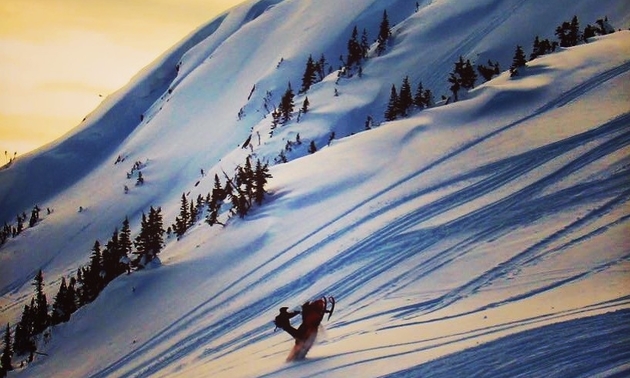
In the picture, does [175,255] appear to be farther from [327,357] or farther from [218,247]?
[327,357]

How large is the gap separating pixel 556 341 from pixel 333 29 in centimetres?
15732

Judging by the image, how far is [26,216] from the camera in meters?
181

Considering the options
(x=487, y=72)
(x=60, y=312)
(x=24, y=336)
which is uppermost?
(x=487, y=72)

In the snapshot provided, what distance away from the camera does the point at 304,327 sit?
1444 cm

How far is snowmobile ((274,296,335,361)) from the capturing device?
46.2 ft

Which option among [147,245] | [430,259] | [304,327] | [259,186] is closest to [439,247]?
[430,259]

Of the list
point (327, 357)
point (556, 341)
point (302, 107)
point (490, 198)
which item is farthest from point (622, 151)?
point (302, 107)

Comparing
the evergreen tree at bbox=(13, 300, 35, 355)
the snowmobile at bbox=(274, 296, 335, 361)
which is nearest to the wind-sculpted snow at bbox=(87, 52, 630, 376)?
the snowmobile at bbox=(274, 296, 335, 361)

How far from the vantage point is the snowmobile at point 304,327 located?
14.1 metres

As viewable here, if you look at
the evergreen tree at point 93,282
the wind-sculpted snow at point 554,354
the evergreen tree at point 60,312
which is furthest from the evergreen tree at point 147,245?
the wind-sculpted snow at point 554,354

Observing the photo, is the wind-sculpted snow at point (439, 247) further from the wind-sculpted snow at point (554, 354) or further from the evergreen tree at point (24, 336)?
the evergreen tree at point (24, 336)

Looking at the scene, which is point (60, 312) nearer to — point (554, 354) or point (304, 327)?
point (304, 327)

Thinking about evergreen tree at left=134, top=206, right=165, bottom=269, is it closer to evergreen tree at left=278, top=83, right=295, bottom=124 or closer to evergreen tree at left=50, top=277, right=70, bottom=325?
evergreen tree at left=50, top=277, right=70, bottom=325

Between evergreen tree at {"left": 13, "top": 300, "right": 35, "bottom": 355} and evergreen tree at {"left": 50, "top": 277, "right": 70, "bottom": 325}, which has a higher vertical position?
evergreen tree at {"left": 50, "top": 277, "right": 70, "bottom": 325}
